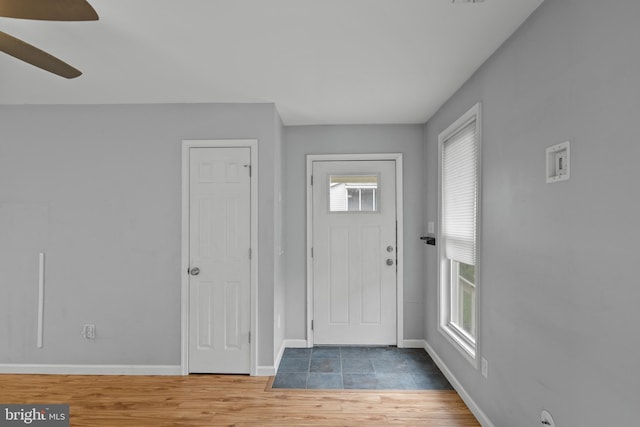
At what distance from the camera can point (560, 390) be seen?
1.61m

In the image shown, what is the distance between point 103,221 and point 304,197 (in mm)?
1961

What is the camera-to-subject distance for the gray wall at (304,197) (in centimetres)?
387

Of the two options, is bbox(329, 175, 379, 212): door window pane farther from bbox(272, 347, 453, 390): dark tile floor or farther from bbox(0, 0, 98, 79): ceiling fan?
bbox(0, 0, 98, 79): ceiling fan

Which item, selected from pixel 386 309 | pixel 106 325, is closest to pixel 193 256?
pixel 106 325

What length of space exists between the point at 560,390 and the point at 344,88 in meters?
2.38

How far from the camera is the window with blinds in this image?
2602 mm

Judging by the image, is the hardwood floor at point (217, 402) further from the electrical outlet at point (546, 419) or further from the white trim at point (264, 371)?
the electrical outlet at point (546, 419)

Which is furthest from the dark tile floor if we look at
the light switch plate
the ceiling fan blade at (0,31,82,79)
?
the ceiling fan blade at (0,31,82,79)

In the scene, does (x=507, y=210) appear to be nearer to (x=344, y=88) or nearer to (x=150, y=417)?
(x=344, y=88)

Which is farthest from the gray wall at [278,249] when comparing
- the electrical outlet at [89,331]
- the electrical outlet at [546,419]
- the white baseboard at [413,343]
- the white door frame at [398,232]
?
the electrical outlet at [546,419]

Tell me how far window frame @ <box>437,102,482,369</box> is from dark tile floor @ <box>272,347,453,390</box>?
0.42 m

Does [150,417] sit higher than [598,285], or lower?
lower

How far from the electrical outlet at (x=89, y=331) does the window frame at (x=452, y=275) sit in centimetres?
317

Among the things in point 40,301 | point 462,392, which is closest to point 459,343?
point 462,392
